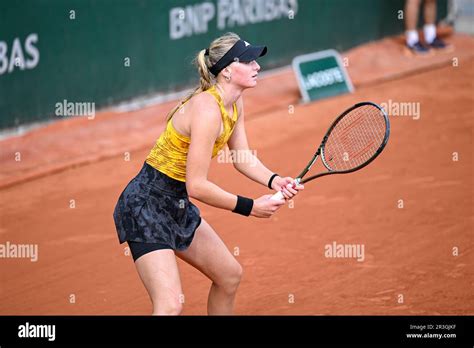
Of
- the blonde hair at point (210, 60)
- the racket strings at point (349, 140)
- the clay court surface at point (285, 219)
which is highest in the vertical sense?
the blonde hair at point (210, 60)

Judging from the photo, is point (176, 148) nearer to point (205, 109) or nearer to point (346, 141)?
point (205, 109)

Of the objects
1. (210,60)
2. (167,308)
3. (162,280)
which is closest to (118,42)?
(210,60)

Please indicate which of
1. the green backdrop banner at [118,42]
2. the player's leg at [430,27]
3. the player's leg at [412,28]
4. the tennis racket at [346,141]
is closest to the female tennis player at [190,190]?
the tennis racket at [346,141]

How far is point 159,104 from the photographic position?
11078 mm

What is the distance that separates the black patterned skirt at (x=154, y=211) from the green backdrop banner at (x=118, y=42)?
4.83 m

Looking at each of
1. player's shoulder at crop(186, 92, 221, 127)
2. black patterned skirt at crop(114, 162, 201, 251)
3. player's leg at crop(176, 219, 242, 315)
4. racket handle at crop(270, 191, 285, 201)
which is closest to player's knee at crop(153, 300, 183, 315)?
black patterned skirt at crop(114, 162, 201, 251)

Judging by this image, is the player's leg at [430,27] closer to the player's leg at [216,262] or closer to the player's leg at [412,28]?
the player's leg at [412,28]

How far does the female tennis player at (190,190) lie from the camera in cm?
478

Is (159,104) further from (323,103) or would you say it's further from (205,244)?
(205,244)

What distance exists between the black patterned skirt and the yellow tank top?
4cm

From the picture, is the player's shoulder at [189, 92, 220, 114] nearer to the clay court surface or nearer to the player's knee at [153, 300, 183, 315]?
the player's knee at [153, 300, 183, 315]

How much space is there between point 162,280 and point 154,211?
394 millimetres

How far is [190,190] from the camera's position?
189 inches
